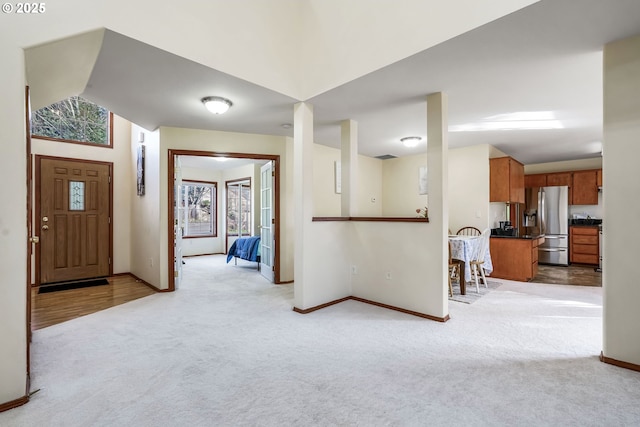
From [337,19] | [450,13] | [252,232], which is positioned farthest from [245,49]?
[252,232]

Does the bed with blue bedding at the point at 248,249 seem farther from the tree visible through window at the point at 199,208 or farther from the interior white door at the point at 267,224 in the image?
the tree visible through window at the point at 199,208

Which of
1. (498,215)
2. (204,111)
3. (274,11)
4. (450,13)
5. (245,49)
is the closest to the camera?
(450,13)

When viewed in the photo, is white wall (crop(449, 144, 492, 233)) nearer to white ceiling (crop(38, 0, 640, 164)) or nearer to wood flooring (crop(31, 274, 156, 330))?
Result: white ceiling (crop(38, 0, 640, 164))

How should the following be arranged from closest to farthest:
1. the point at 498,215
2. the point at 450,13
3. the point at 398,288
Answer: the point at 450,13, the point at 398,288, the point at 498,215

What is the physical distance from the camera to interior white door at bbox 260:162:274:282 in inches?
204

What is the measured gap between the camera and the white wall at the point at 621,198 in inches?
86.4

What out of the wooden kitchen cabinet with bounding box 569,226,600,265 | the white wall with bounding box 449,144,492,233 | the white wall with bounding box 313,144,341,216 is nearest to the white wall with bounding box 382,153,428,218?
the white wall with bounding box 449,144,492,233

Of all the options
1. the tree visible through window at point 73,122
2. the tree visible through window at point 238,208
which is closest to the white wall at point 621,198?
the tree visible through window at point 73,122

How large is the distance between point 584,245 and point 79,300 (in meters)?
9.24

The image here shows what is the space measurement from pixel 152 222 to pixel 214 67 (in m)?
2.96

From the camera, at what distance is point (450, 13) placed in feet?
7.41

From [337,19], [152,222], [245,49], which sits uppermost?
[337,19]

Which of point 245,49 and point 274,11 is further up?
point 274,11

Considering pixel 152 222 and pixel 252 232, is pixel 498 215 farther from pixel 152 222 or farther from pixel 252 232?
pixel 152 222
